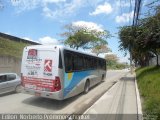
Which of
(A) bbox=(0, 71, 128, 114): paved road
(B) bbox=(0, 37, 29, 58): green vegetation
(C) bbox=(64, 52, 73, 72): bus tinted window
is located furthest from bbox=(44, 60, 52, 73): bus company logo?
(B) bbox=(0, 37, 29, 58): green vegetation

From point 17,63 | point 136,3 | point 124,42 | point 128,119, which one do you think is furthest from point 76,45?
point 128,119

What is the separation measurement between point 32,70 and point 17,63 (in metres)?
12.9

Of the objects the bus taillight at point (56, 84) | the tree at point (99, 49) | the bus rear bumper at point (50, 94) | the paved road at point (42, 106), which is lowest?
the paved road at point (42, 106)

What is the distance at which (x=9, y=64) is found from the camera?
22062 mm

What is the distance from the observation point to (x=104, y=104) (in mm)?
11234

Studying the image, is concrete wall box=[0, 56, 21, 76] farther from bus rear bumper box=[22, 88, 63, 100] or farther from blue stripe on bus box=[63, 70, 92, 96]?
bus rear bumper box=[22, 88, 63, 100]

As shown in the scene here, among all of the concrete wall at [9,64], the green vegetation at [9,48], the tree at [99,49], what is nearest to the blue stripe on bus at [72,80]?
the concrete wall at [9,64]

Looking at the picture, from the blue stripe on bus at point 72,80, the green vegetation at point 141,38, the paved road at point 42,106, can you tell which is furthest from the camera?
the green vegetation at point 141,38

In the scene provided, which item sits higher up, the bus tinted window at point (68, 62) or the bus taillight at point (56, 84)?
the bus tinted window at point (68, 62)

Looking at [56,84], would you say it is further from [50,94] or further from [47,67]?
[47,67]

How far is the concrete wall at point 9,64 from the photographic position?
21.0 metres

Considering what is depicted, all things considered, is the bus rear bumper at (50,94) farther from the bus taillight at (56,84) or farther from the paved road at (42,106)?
the paved road at (42,106)

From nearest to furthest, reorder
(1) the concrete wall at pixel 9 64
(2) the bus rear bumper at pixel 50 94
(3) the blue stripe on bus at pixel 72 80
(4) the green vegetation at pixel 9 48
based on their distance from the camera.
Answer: (2) the bus rear bumper at pixel 50 94 → (3) the blue stripe on bus at pixel 72 80 → (1) the concrete wall at pixel 9 64 → (4) the green vegetation at pixel 9 48

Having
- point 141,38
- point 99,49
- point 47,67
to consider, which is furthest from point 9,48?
point 99,49
